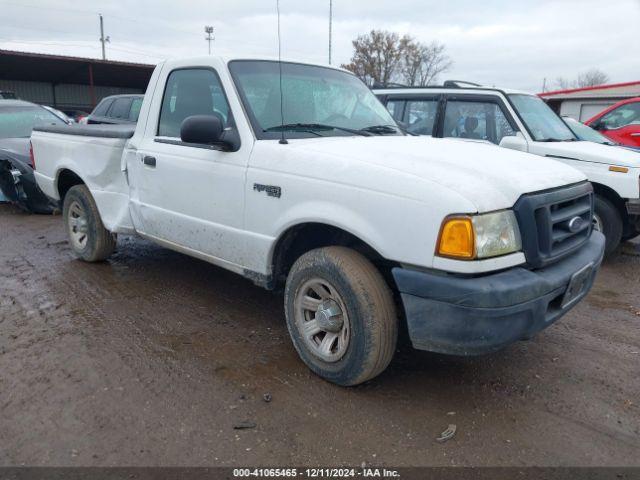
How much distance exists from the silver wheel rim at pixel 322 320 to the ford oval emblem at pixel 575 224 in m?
1.38

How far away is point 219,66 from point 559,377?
10.0 ft

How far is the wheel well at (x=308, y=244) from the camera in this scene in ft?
9.92

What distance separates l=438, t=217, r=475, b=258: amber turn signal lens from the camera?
2.42 m

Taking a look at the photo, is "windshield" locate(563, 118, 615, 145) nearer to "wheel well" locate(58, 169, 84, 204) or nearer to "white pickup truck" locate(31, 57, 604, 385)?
"white pickup truck" locate(31, 57, 604, 385)

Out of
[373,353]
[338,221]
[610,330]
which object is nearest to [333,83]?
[338,221]

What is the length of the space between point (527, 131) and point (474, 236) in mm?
4072

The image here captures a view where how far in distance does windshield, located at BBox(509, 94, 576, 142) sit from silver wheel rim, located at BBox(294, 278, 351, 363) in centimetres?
404

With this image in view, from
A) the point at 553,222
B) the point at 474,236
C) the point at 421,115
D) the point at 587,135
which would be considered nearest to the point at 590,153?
the point at 587,135

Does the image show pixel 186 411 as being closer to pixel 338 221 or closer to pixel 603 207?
pixel 338 221

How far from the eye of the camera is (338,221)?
279cm

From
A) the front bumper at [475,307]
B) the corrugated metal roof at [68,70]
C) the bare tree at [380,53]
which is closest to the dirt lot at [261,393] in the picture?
the front bumper at [475,307]

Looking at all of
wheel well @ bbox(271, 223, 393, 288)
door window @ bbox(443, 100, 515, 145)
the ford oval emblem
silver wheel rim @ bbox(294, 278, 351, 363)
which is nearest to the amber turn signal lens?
wheel well @ bbox(271, 223, 393, 288)

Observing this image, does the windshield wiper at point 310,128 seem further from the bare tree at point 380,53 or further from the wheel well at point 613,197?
the bare tree at point 380,53

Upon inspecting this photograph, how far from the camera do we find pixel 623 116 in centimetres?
893
